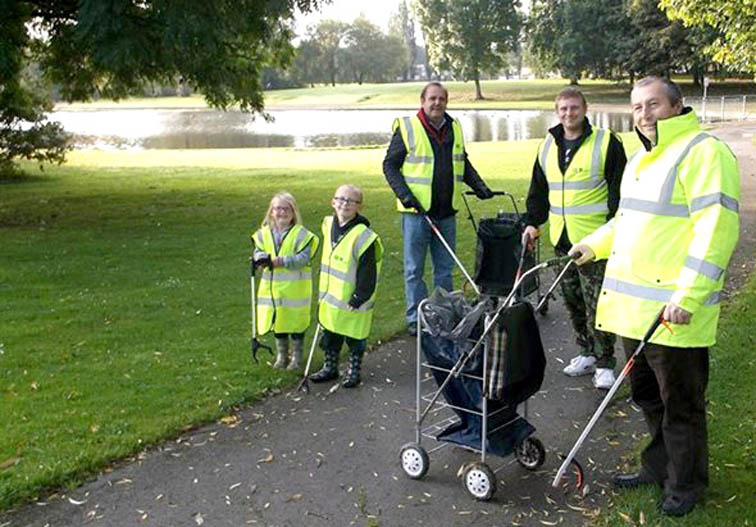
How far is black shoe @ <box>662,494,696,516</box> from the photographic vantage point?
4.39m

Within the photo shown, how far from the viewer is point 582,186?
21.1 ft

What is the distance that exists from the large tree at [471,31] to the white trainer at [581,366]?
78.3m

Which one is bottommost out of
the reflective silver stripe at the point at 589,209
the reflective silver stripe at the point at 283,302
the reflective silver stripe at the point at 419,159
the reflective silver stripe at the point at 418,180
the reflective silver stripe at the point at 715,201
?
the reflective silver stripe at the point at 283,302

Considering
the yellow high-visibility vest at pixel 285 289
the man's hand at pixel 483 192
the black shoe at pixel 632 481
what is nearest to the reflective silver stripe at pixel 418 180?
the man's hand at pixel 483 192

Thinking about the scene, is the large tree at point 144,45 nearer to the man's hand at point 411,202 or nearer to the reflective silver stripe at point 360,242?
the man's hand at point 411,202

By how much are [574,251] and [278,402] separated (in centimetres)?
277

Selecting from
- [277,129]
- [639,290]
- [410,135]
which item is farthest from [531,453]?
[277,129]

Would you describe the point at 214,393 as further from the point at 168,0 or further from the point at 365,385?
the point at 168,0

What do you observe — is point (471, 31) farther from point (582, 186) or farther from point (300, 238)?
point (582, 186)

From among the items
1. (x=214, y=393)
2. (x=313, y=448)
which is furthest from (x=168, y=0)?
(x=313, y=448)

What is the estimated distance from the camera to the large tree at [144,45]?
12680mm

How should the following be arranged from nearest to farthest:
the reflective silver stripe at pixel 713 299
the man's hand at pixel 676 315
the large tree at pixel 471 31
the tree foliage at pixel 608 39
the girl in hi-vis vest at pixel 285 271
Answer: the man's hand at pixel 676 315, the reflective silver stripe at pixel 713 299, the girl in hi-vis vest at pixel 285 271, the tree foliage at pixel 608 39, the large tree at pixel 471 31

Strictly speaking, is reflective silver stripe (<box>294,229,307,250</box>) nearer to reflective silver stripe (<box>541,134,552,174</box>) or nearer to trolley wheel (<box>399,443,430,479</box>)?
reflective silver stripe (<box>541,134,552,174</box>)

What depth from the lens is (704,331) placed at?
13.5 feet
